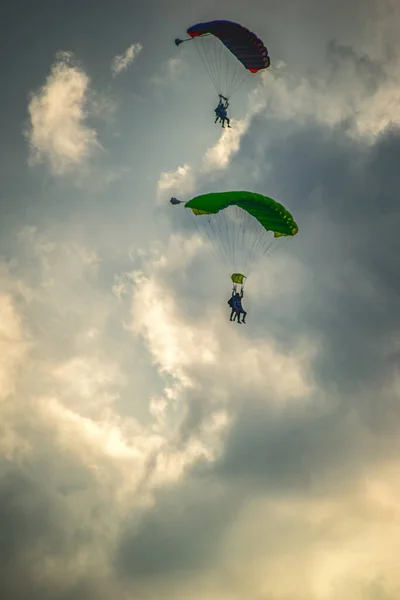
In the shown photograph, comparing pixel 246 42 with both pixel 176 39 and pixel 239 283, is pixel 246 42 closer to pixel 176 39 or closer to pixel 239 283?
pixel 176 39

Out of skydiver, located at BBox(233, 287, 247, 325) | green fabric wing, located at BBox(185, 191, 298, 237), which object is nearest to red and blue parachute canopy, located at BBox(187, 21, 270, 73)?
green fabric wing, located at BBox(185, 191, 298, 237)

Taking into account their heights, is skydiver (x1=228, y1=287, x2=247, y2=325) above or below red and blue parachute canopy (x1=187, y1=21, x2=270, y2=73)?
below

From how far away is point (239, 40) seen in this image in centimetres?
5438

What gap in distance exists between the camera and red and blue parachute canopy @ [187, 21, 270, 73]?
53.5 meters

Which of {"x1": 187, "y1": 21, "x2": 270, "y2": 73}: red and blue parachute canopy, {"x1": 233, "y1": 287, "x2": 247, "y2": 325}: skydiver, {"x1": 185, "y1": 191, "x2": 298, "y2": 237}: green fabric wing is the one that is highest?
{"x1": 187, "y1": 21, "x2": 270, "y2": 73}: red and blue parachute canopy

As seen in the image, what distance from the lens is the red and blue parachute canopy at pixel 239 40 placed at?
53.5 metres

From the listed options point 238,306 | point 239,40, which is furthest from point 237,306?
point 239,40

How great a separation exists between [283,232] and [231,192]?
5.45 metres

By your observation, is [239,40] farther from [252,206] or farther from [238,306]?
[238,306]

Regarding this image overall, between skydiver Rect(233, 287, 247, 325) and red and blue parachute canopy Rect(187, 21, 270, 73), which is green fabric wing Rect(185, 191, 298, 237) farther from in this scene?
red and blue parachute canopy Rect(187, 21, 270, 73)

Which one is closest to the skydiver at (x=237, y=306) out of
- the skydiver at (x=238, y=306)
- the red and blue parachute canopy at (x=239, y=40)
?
the skydiver at (x=238, y=306)

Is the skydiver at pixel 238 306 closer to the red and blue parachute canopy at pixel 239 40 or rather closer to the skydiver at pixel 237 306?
the skydiver at pixel 237 306

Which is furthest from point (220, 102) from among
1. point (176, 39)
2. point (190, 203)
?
point (190, 203)

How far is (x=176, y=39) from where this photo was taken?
185ft
